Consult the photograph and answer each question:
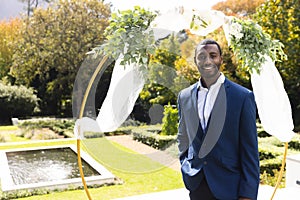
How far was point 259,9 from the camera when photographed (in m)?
9.26

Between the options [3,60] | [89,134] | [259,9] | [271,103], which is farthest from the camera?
[3,60]

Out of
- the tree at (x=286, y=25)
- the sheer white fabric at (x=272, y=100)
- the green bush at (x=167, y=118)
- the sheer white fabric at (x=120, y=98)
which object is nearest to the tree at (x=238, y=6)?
the tree at (x=286, y=25)

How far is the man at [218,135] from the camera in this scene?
185 centimetres

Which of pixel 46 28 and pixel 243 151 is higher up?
pixel 46 28

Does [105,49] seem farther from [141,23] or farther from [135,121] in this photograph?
[135,121]

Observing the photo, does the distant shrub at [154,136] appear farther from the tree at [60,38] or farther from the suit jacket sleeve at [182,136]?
the tree at [60,38]

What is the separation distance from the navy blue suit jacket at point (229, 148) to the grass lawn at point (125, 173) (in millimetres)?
523

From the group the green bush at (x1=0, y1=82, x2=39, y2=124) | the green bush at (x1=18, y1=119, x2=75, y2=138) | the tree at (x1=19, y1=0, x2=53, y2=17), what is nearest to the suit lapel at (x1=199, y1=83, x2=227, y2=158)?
the green bush at (x1=18, y1=119, x2=75, y2=138)

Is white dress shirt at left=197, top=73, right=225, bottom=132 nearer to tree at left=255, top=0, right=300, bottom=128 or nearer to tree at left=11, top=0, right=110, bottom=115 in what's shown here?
tree at left=255, top=0, right=300, bottom=128

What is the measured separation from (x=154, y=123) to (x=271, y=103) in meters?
0.99

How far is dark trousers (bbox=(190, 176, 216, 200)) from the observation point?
1.93 m

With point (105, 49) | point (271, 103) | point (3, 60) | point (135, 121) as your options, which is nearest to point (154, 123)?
point (135, 121)

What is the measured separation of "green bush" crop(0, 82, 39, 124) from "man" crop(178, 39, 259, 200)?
10291 millimetres

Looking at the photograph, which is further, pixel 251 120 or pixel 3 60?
pixel 3 60
